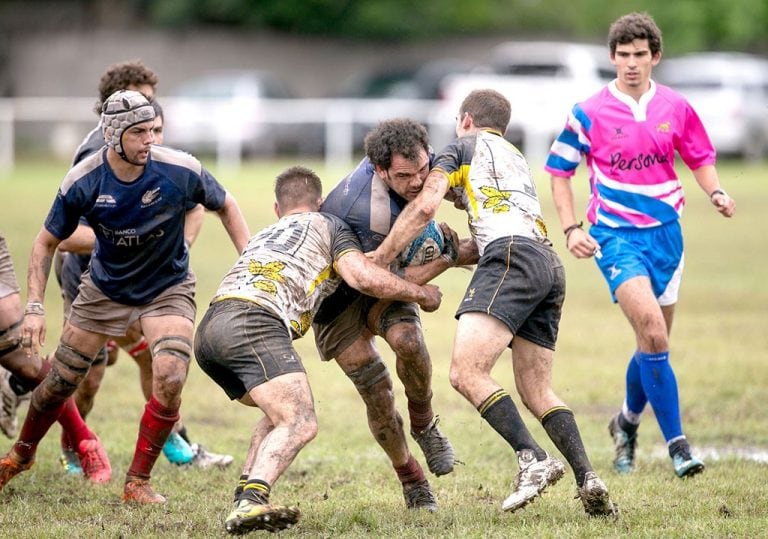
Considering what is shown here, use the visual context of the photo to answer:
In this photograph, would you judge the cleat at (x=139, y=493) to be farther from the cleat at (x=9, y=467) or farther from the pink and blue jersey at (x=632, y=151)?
the pink and blue jersey at (x=632, y=151)

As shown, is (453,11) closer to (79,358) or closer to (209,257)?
(209,257)

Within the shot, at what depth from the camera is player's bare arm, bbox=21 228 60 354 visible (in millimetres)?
6137

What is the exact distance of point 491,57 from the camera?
37219 mm

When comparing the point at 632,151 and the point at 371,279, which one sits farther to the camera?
the point at 632,151

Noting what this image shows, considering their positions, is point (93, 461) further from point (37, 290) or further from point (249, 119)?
point (249, 119)

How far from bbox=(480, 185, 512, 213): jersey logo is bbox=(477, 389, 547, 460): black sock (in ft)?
2.86

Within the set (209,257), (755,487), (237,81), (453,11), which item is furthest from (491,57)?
(755,487)

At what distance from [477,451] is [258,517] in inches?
119

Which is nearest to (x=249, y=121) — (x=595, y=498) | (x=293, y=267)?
(x=293, y=267)

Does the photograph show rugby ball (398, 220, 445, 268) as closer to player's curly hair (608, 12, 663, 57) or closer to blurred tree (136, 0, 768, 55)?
player's curly hair (608, 12, 663, 57)

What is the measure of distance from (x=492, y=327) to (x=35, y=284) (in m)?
2.33

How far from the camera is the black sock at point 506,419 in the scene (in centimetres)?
565

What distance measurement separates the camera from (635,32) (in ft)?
22.5

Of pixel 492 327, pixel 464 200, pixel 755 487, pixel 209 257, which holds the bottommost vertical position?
pixel 209 257
